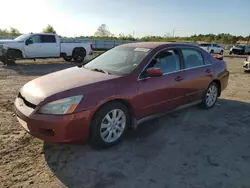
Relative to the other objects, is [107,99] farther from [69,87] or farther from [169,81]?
[169,81]

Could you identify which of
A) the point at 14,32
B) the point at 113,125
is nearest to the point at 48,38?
the point at 113,125

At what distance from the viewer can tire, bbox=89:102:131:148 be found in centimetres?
344

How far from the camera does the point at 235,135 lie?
4.33m

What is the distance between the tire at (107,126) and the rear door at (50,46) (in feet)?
40.2

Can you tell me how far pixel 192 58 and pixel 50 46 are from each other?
11.7 m

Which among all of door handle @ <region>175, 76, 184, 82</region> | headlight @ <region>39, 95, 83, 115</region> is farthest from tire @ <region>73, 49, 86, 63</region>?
headlight @ <region>39, 95, 83, 115</region>

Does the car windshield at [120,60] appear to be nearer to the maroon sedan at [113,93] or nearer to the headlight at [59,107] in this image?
the maroon sedan at [113,93]

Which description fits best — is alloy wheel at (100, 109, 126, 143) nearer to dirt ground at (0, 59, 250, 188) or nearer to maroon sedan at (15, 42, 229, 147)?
maroon sedan at (15, 42, 229, 147)

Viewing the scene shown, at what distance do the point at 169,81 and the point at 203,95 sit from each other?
145 cm

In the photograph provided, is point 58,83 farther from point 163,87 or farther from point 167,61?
point 167,61

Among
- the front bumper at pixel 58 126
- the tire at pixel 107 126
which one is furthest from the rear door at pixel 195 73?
the front bumper at pixel 58 126

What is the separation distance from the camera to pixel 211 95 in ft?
18.9

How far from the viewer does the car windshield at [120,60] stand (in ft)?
13.5

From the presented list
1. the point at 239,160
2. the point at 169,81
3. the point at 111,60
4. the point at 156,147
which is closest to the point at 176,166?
the point at 156,147
